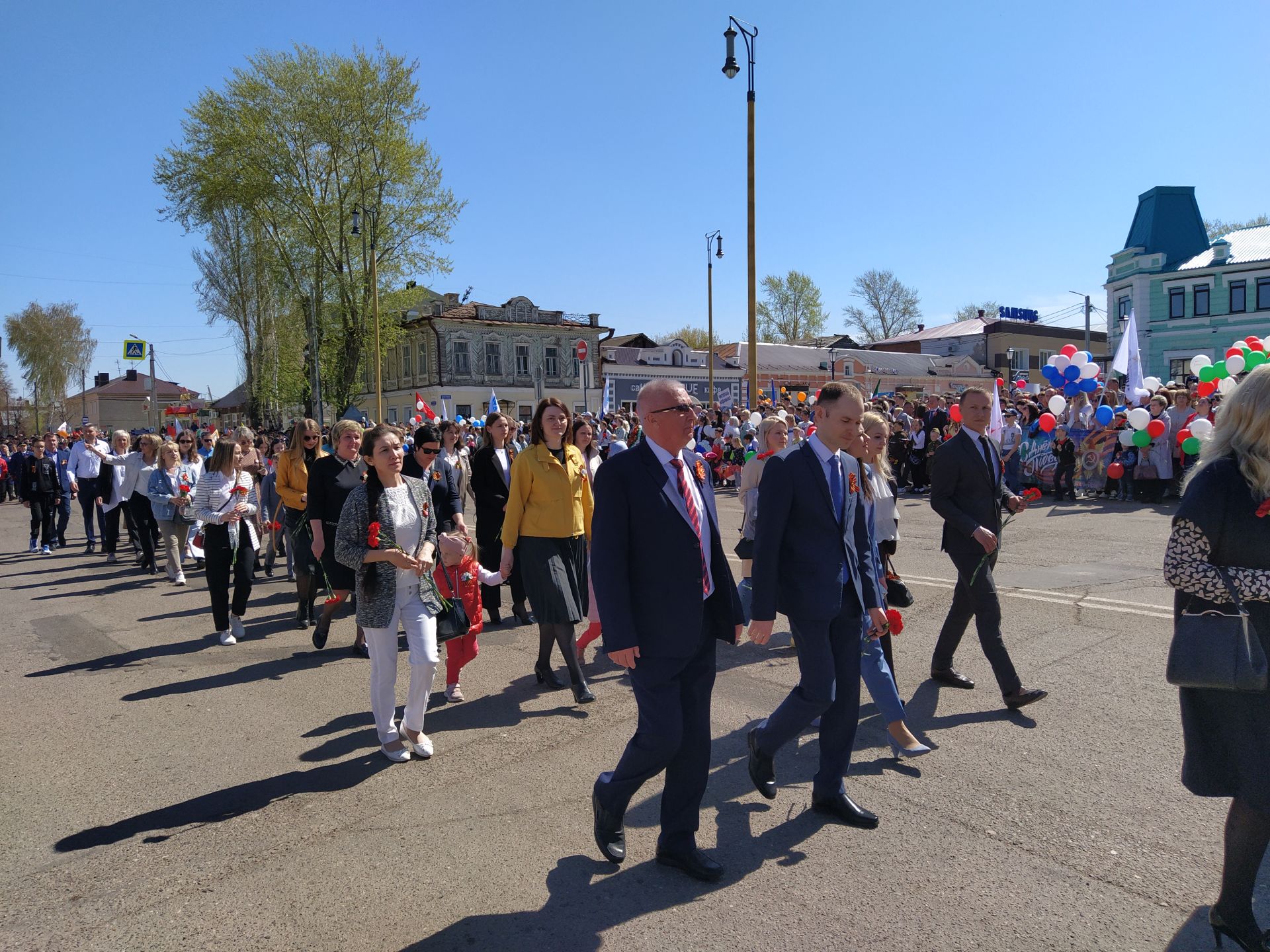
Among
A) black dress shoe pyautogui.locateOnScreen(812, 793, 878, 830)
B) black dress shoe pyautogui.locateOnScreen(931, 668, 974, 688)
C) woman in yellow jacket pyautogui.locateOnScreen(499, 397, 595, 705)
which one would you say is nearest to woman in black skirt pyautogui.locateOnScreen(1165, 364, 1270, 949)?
black dress shoe pyautogui.locateOnScreen(812, 793, 878, 830)

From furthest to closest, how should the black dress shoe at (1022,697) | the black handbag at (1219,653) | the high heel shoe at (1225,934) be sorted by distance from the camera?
the black dress shoe at (1022,697)
the high heel shoe at (1225,934)
the black handbag at (1219,653)

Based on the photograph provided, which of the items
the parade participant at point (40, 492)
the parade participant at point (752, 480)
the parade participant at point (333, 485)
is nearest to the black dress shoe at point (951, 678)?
the parade participant at point (752, 480)

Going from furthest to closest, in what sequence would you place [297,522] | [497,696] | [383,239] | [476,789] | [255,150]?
[383,239]
[255,150]
[297,522]
[497,696]
[476,789]

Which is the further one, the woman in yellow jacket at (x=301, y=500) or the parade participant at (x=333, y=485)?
the woman in yellow jacket at (x=301, y=500)

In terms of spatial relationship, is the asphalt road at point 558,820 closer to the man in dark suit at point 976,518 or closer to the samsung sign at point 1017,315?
the man in dark suit at point 976,518

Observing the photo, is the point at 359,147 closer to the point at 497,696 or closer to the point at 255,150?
the point at 255,150

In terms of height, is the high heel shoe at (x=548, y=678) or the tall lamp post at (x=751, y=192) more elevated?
the tall lamp post at (x=751, y=192)

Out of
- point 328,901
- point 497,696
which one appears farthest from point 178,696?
point 328,901

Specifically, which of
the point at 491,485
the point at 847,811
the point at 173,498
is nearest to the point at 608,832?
the point at 847,811

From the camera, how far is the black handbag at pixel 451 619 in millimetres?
5023

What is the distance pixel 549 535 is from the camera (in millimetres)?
5676

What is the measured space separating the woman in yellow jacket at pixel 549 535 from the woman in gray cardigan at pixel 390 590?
88cm

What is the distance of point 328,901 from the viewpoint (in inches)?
128

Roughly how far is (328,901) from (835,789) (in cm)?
220
